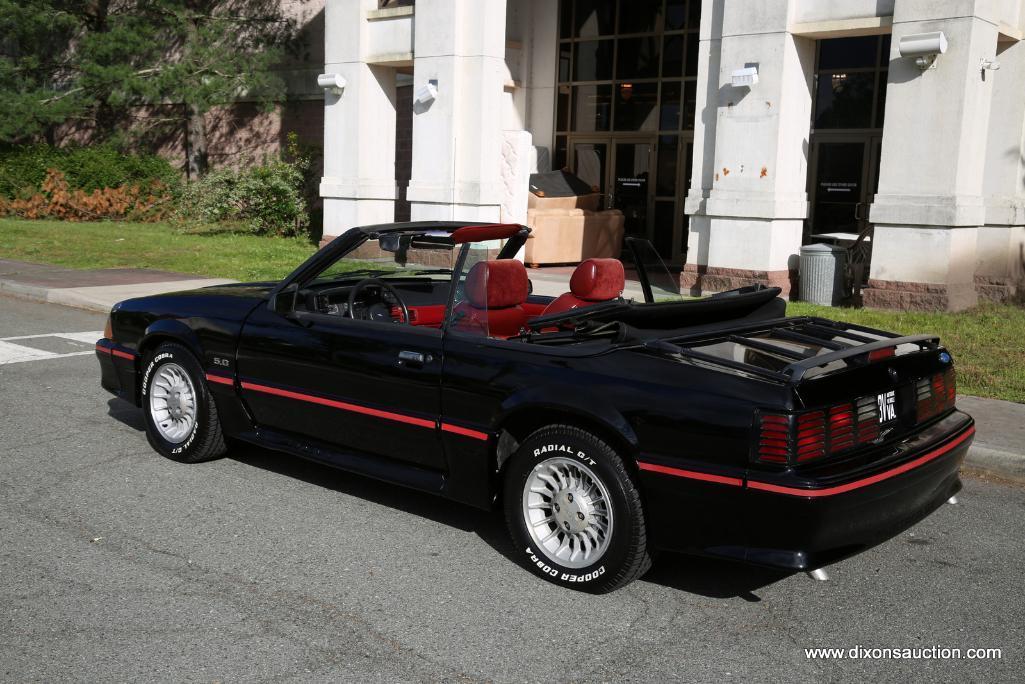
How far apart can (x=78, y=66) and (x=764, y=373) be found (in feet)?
80.4

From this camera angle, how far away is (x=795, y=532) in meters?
3.84

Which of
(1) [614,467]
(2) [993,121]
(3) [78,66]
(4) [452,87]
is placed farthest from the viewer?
(3) [78,66]

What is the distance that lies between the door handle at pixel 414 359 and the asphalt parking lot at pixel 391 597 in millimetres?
850

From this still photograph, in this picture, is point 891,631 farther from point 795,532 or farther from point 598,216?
point 598,216

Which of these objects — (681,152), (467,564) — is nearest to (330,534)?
(467,564)

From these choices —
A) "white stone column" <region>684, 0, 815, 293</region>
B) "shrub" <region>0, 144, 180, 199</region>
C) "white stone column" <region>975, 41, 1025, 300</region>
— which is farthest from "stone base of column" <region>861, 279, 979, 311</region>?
"shrub" <region>0, 144, 180, 199</region>

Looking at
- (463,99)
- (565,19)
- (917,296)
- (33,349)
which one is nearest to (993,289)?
(917,296)

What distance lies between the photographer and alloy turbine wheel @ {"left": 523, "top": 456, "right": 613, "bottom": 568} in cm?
434

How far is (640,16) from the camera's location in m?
19.8

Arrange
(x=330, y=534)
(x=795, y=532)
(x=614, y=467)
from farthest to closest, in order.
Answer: (x=330, y=534), (x=614, y=467), (x=795, y=532)

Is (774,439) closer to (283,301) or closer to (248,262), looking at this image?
(283,301)

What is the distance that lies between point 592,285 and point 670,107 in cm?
1480

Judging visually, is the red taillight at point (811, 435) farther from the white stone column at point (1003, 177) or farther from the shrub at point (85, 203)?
the shrub at point (85, 203)

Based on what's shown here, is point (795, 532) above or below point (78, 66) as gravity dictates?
below
